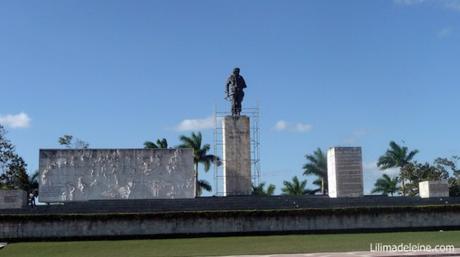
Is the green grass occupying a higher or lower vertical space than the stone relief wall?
lower

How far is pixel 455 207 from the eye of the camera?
21656 millimetres

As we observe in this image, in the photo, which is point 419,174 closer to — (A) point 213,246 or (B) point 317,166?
(B) point 317,166

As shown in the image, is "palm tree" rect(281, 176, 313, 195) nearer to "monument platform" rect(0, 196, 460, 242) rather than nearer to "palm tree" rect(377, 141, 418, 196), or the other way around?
"palm tree" rect(377, 141, 418, 196)

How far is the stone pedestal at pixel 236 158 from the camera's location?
25031 millimetres

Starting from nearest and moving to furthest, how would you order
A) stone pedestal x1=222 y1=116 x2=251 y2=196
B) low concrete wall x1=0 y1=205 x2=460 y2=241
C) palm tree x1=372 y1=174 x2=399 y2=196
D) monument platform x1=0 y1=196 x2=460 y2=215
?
low concrete wall x1=0 y1=205 x2=460 y2=241, monument platform x1=0 y1=196 x2=460 y2=215, stone pedestal x1=222 y1=116 x2=251 y2=196, palm tree x1=372 y1=174 x2=399 y2=196

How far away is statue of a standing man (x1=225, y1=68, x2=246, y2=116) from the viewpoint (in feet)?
85.1

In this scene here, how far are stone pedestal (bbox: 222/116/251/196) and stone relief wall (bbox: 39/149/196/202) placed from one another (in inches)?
55.9

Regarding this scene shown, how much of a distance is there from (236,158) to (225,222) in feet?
15.0

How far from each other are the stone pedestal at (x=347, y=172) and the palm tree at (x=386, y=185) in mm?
19971

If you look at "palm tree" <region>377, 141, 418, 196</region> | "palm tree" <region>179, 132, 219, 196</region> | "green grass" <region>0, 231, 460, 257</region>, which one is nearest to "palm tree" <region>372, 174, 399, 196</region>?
"palm tree" <region>377, 141, 418, 196</region>

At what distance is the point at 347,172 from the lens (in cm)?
2470

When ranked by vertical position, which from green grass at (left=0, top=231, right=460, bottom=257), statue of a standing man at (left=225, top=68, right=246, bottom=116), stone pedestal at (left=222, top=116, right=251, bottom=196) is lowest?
green grass at (left=0, top=231, right=460, bottom=257)

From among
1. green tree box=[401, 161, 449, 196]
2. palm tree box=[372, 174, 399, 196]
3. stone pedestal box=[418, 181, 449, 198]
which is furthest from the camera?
palm tree box=[372, 174, 399, 196]

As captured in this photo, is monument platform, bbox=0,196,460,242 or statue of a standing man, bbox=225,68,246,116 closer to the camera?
monument platform, bbox=0,196,460,242
